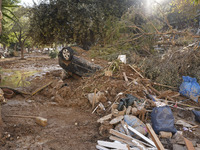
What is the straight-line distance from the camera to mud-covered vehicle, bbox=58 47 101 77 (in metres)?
6.64

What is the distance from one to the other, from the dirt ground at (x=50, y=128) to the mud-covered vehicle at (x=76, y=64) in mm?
2041

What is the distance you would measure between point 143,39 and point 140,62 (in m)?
1.90

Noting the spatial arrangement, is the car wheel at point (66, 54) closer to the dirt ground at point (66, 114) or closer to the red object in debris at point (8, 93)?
the dirt ground at point (66, 114)

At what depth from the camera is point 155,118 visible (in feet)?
11.2

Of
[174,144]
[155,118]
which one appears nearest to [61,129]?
[155,118]

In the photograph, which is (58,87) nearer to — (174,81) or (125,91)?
(125,91)

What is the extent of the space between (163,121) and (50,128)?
2.61m

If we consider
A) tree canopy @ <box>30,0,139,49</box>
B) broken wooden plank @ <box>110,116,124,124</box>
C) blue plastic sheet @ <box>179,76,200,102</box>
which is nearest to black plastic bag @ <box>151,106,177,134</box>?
broken wooden plank @ <box>110,116,124,124</box>

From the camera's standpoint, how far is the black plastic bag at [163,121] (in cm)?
328

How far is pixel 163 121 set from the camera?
11.0ft

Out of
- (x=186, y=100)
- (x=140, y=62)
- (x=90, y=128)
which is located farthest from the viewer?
(x=140, y=62)

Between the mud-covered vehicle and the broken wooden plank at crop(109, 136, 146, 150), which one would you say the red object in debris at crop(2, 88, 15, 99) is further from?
the broken wooden plank at crop(109, 136, 146, 150)

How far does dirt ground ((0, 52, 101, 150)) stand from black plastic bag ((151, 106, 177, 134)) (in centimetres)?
131

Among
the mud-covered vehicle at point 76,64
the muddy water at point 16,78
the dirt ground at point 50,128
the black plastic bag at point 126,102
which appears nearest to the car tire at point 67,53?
the mud-covered vehicle at point 76,64
